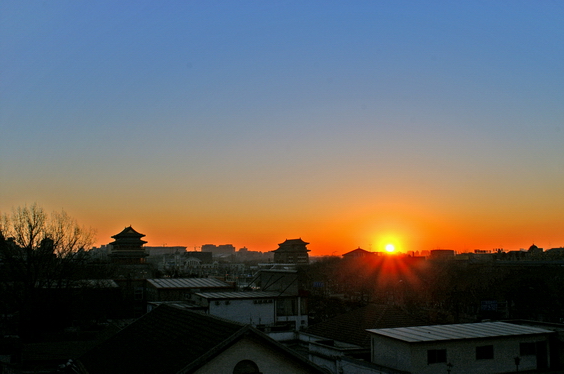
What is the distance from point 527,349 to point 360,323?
8.27m

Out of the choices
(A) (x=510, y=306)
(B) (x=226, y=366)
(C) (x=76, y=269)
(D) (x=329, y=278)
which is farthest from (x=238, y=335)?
(D) (x=329, y=278)

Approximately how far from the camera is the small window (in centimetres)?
1938

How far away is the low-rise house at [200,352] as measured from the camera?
10.6 meters

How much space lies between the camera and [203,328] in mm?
12344

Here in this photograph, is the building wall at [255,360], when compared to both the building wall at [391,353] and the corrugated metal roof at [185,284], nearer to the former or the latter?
the building wall at [391,353]

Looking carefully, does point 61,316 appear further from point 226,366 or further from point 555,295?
point 555,295

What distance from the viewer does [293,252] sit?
398 feet

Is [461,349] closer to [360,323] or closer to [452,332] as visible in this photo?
[452,332]

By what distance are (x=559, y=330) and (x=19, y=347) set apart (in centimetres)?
2471

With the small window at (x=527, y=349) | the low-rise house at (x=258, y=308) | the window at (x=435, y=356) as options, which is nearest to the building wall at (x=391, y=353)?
the window at (x=435, y=356)

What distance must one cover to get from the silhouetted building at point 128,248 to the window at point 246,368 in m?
61.8

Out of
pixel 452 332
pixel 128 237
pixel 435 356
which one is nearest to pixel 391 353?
pixel 435 356

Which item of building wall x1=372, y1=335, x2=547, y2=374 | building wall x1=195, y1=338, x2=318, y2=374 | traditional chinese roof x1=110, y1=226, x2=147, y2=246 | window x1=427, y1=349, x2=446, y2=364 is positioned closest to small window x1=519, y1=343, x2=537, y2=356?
building wall x1=372, y1=335, x2=547, y2=374

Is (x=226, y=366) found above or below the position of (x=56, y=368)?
above
